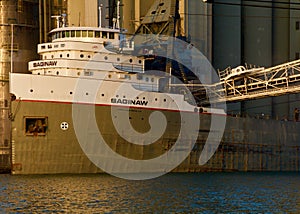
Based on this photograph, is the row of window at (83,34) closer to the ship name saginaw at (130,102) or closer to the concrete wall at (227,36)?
the ship name saginaw at (130,102)

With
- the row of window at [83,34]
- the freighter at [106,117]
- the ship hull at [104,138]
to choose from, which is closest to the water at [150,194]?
Result: the ship hull at [104,138]

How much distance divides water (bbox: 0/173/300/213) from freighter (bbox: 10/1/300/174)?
1301 mm

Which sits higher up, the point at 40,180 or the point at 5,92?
the point at 5,92

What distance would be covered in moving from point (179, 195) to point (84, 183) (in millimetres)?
5682

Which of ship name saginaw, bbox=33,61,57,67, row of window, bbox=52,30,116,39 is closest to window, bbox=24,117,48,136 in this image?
ship name saginaw, bbox=33,61,57,67

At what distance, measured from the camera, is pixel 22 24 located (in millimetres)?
50406

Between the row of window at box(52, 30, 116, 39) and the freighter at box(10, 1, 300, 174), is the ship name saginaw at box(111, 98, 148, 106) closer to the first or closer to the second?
Result: the freighter at box(10, 1, 300, 174)

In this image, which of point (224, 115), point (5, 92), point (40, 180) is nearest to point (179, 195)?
point (40, 180)

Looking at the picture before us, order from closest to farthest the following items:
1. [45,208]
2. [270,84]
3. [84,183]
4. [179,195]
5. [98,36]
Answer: [45,208] → [179,195] → [84,183] → [98,36] → [270,84]

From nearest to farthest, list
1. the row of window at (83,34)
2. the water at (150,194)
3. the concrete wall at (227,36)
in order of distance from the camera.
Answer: the water at (150,194) < the row of window at (83,34) < the concrete wall at (227,36)

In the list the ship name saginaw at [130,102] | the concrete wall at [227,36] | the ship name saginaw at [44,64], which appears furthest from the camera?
the concrete wall at [227,36]

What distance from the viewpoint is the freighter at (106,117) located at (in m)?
38.8

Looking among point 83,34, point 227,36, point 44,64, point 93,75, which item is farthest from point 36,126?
point 227,36

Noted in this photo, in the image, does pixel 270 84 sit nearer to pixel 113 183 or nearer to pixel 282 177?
pixel 282 177
